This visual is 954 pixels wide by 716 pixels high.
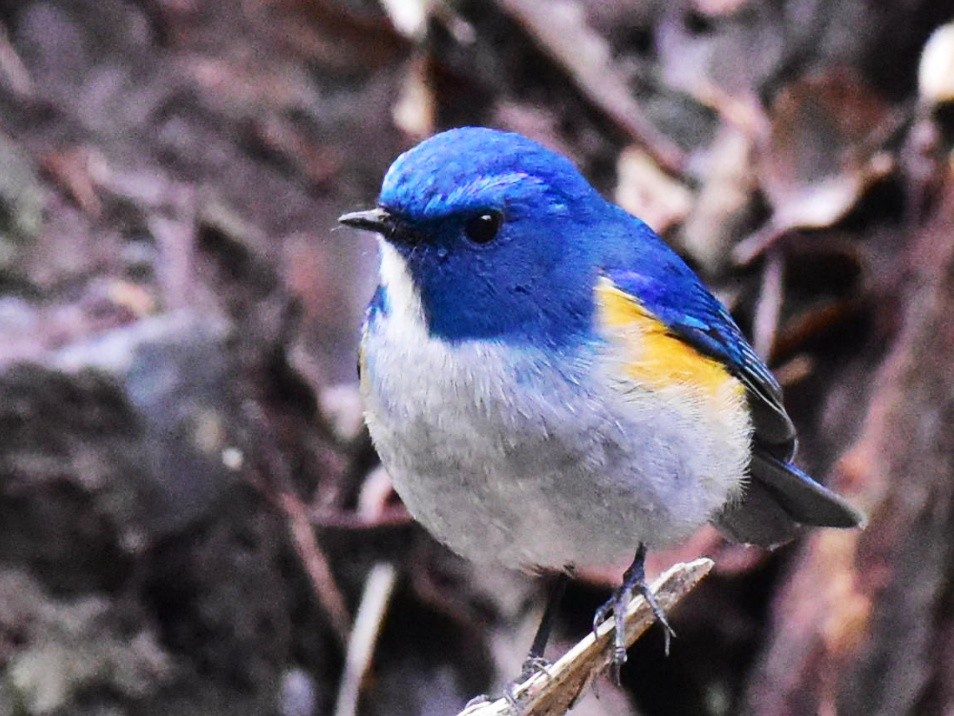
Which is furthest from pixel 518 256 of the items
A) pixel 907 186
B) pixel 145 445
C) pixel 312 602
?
pixel 907 186

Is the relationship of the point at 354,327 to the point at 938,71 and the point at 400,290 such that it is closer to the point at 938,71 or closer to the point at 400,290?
the point at 400,290

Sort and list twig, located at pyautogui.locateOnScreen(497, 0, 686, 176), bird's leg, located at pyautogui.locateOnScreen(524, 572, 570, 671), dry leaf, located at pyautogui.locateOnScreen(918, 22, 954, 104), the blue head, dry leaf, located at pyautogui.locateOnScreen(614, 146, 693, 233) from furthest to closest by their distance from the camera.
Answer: twig, located at pyautogui.locateOnScreen(497, 0, 686, 176) < dry leaf, located at pyautogui.locateOnScreen(614, 146, 693, 233) < dry leaf, located at pyautogui.locateOnScreen(918, 22, 954, 104) < bird's leg, located at pyautogui.locateOnScreen(524, 572, 570, 671) < the blue head

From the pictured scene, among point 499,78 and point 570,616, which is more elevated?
point 499,78

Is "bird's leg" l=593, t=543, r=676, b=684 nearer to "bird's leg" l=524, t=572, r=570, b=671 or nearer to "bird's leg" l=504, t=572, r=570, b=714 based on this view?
"bird's leg" l=504, t=572, r=570, b=714

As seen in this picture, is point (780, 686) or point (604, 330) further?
point (780, 686)

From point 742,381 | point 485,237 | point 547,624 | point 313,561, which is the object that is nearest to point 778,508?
point 742,381

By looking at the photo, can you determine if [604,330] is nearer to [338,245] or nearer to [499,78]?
[338,245]

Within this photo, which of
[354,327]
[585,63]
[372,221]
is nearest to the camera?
[372,221]

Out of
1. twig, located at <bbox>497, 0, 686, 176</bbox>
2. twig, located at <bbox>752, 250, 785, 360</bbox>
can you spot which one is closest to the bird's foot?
twig, located at <bbox>752, 250, 785, 360</bbox>
